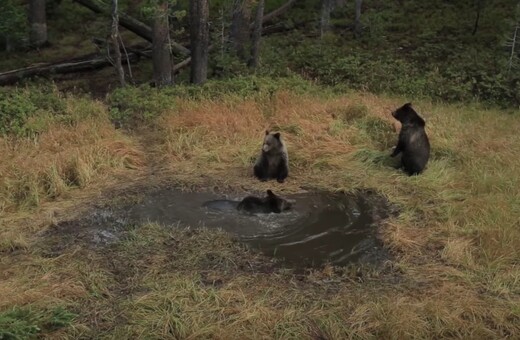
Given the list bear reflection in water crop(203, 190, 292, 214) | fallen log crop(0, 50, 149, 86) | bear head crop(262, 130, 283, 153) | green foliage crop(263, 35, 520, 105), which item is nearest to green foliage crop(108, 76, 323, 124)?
green foliage crop(263, 35, 520, 105)

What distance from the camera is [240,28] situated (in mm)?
15422

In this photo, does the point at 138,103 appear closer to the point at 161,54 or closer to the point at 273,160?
the point at 161,54

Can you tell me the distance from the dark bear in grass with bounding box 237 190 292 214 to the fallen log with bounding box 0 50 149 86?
343 inches

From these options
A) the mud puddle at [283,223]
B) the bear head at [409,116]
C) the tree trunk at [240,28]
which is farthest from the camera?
the tree trunk at [240,28]

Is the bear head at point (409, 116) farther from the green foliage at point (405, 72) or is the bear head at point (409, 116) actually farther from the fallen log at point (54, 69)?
the fallen log at point (54, 69)

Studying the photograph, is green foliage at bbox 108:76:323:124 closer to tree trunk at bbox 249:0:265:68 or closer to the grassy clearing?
the grassy clearing

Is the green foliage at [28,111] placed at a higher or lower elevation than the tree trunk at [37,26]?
lower

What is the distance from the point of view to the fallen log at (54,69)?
15.0 meters

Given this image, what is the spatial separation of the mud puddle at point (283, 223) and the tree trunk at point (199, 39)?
6.07m

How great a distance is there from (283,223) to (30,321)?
3201 millimetres

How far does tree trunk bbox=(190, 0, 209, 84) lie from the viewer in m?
13.1

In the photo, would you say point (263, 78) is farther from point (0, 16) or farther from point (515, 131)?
point (0, 16)

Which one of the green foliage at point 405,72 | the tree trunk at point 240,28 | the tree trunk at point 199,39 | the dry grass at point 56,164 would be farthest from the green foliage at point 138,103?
the tree trunk at point 240,28

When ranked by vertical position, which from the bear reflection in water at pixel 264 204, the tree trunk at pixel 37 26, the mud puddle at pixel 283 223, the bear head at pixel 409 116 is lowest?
the mud puddle at pixel 283 223
